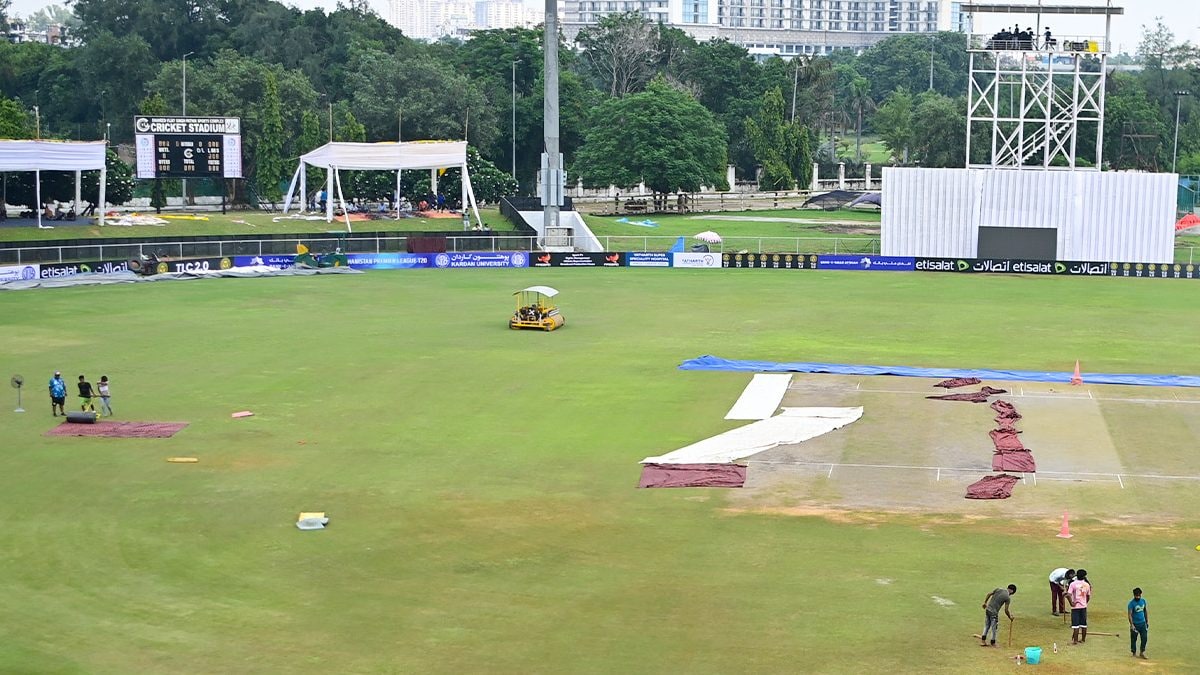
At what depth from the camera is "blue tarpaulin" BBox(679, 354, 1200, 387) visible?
1767 inches

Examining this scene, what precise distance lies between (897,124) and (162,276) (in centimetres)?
12295

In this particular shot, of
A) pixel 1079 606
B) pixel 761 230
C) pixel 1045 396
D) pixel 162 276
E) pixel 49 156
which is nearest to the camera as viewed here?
pixel 1079 606

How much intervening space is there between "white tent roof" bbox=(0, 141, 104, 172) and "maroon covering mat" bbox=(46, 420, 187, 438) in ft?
154

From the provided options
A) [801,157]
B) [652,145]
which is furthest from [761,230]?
[801,157]

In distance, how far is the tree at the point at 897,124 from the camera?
15582cm

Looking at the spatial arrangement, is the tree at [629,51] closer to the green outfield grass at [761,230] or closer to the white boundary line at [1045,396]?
the green outfield grass at [761,230]

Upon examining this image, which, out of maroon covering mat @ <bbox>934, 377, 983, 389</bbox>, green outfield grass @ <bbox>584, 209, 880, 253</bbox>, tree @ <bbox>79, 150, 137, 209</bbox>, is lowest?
maroon covering mat @ <bbox>934, 377, 983, 389</bbox>

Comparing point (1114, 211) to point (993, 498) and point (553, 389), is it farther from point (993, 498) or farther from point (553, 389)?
point (993, 498)

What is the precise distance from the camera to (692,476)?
32656 millimetres

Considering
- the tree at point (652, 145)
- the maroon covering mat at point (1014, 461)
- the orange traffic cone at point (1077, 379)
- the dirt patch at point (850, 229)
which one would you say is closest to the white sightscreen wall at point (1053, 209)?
the dirt patch at point (850, 229)

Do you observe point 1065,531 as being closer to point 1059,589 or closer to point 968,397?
point 1059,589

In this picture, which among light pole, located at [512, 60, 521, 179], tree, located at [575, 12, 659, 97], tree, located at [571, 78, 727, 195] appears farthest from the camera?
tree, located at [575, 12, 659, 97]

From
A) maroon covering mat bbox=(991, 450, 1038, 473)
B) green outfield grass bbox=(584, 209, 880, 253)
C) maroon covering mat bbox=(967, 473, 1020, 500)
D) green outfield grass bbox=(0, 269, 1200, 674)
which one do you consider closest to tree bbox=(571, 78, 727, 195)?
green outfield grass bbox=(584, 209, 880, 253)

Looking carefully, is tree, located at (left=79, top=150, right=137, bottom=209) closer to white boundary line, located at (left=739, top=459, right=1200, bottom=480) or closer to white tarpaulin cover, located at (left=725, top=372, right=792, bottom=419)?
white tarpaulin cover, located at (left=725, top=372, right=792, bottom=419)
